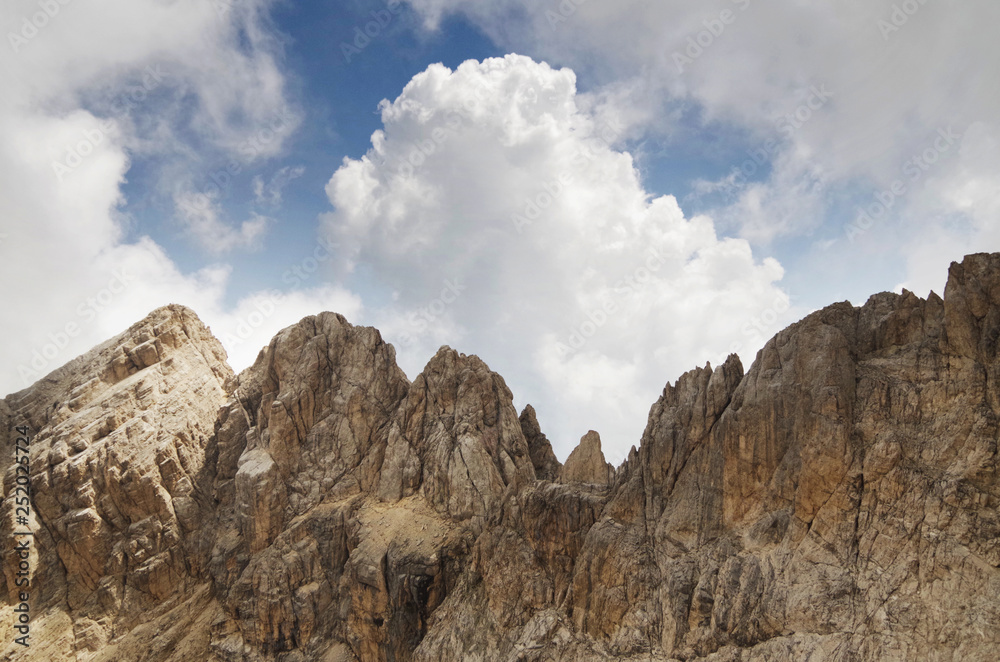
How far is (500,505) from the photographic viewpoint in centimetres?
6075

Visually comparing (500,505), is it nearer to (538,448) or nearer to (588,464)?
(588,464)

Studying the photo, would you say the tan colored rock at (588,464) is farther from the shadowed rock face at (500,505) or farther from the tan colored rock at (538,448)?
the tan colored rock at (538,448)

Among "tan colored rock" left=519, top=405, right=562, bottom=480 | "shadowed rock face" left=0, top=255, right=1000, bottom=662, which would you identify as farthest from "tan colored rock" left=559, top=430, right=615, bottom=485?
"tan colored rock" left=519, top=405, right=562, bottom=480

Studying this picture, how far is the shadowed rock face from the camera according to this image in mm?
37844

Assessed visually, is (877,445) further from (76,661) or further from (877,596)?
(76,661)

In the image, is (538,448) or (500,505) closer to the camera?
(500,505)

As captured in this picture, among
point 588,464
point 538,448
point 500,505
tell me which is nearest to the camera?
point 588,464

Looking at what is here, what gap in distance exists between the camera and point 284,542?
6656 centimetres

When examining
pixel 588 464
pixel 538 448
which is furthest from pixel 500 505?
pixel 538 448

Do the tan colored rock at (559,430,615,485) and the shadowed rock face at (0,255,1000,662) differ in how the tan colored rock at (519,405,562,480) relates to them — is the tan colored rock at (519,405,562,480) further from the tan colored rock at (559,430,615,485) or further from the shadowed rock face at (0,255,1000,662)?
the tan colored rock at (559,430,615,485)

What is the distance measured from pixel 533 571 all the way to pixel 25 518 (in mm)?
62223

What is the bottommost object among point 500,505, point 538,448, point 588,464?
point 500,505

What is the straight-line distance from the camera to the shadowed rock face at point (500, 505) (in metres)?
37.8

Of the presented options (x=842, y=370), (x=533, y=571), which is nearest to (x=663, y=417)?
(x=842, y=370)
